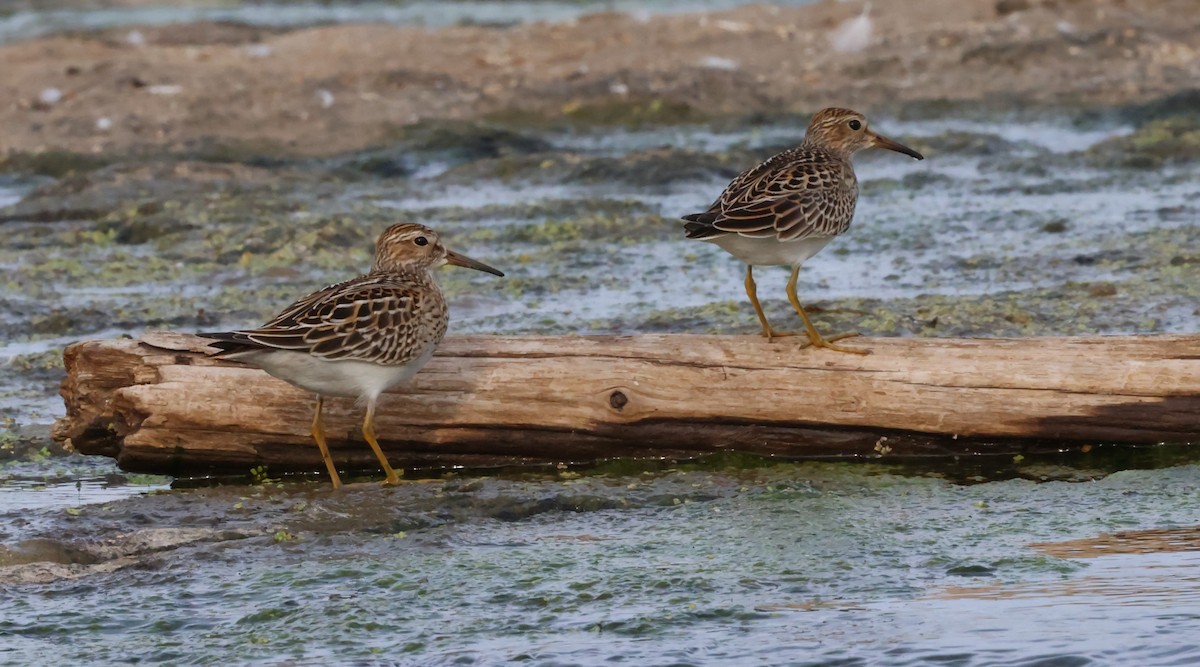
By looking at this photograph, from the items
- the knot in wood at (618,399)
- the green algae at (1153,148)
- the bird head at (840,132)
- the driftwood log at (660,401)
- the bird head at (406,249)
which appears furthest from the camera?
the green algae at (1153,148)

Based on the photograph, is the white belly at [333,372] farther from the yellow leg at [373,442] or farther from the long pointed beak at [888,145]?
the long pointed beak at [888,145]

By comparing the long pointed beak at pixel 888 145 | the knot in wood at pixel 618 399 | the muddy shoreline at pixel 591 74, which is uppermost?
the muddy shoreline at pixel 591 74

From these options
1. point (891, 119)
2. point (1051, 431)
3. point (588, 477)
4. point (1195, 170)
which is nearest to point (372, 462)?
point (588, 477)

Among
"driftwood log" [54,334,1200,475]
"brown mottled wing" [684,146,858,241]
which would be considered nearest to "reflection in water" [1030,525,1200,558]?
"driftwood log" [54,334,1200,475]

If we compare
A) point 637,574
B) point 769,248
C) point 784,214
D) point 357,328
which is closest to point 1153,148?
point 769,248

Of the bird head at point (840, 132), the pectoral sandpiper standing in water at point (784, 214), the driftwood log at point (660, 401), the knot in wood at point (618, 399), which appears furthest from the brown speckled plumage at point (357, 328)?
the bird head at point (840, 132)

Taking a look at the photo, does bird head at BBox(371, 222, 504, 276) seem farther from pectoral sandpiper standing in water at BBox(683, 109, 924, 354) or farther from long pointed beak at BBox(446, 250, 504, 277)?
pectoral sandpiper standing in water at BBox(683, 109, 924, 354)

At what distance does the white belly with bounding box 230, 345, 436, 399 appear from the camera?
24.1 feet

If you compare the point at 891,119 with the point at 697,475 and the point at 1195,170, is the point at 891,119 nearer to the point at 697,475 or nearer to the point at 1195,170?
the point at 1195,170

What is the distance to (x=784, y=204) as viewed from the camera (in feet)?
27.8

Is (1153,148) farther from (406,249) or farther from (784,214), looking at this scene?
(406,249)

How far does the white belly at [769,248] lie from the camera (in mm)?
8523

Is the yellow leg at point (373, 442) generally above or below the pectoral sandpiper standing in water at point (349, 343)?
below

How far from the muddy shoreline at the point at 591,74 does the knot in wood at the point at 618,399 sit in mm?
11206
